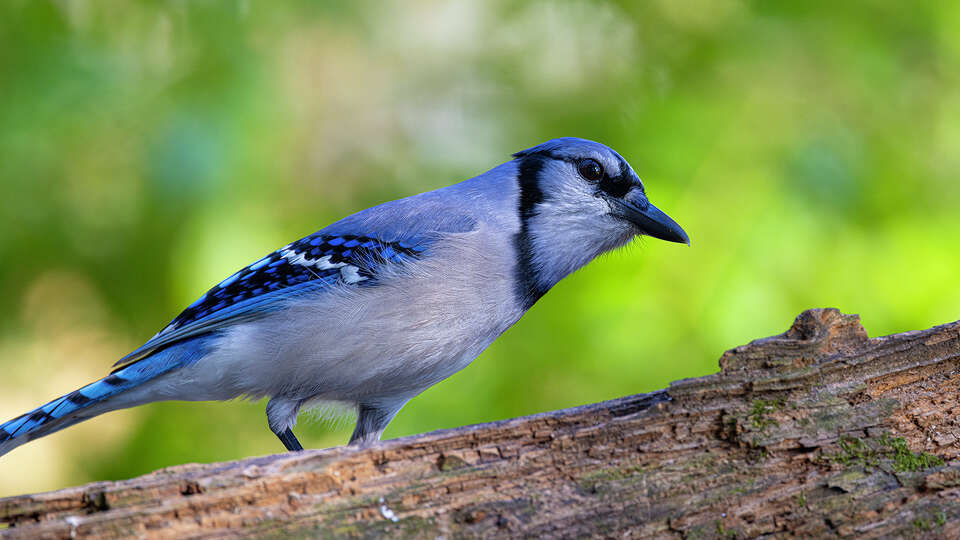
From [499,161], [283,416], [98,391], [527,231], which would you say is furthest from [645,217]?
[98,391]

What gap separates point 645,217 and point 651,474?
4.14 ft

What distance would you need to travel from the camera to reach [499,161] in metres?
3.60

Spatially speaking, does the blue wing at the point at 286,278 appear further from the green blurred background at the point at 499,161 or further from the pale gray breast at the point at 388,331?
the green blurred background at the point at 499,161

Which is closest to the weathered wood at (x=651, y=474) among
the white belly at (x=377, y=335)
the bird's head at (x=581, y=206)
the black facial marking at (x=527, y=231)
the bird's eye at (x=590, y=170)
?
the white belly at (x=377, y=335)

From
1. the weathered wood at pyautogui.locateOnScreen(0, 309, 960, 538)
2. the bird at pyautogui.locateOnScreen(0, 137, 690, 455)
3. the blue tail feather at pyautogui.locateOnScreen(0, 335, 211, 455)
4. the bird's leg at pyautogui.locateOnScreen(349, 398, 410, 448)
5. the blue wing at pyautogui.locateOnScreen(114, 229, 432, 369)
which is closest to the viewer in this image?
the weathered wood at pyautogui.locateOnScreen(0, 309, 960, 538)

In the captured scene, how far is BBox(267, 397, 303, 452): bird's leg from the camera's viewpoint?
2713 mm

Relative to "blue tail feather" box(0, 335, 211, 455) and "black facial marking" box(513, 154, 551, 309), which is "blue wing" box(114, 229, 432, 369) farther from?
"black facial marking" box(513, 154, 551, 309)

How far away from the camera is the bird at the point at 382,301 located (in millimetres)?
2541

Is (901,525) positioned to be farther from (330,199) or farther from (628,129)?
(330,199)

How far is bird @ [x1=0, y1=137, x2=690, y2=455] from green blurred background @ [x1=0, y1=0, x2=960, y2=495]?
296mm

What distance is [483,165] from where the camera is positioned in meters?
3.61

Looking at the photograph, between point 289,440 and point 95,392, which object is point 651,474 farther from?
point 95,392

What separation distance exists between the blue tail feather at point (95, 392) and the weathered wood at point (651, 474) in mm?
945

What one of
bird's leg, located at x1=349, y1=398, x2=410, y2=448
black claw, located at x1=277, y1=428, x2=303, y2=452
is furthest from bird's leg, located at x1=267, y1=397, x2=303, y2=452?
bird's leg, located at x1=349, y1=398, x2=410, y2=448
